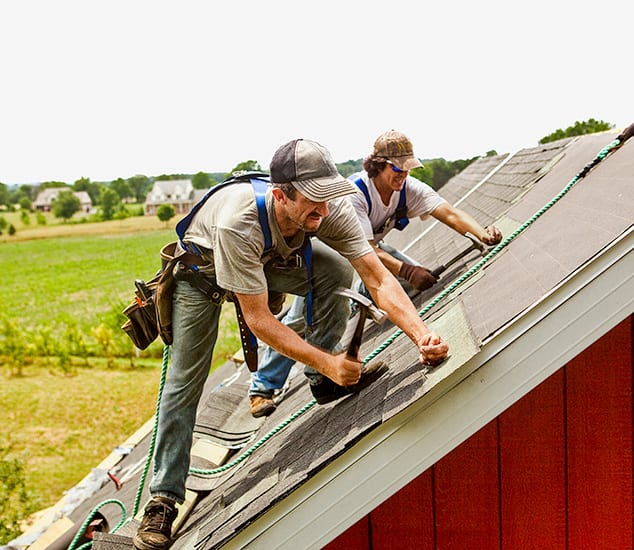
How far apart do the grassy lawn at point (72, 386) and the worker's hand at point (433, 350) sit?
45.2 ft

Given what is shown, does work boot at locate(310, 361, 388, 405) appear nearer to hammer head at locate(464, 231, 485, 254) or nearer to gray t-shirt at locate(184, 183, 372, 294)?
gray t-shirt at locate(184, 183, 372, 294)

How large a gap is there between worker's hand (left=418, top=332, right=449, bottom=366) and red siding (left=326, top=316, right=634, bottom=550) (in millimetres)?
635

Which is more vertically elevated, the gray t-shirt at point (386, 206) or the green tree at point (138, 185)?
the green tree at point (138, 185)

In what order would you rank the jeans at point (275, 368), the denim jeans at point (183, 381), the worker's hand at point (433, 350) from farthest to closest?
the jeans at point (275, 368), the denim jeans at point (183, 381), the worker's hand at point (433, 350)

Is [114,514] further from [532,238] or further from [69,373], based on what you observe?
[69,373]

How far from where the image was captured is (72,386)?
27.6 meters

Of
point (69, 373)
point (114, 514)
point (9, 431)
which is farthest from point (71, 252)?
point (114, 514)

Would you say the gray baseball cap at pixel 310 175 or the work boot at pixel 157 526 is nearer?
the gray baseball cap at pixel 310 175

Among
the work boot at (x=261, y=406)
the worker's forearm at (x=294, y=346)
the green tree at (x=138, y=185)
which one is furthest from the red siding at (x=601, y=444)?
the green tree at (x=138, y=185)

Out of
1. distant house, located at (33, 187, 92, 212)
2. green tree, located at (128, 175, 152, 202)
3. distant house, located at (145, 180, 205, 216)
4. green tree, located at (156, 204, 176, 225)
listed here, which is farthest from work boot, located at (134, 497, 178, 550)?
distant house, located at (33, 187, 92, 212)

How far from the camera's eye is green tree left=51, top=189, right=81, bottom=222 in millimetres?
83531

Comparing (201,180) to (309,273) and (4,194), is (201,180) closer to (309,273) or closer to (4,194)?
(4,194)

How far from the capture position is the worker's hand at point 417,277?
4.32m

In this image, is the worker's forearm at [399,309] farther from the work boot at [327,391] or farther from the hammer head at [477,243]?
the hammer head at [477,243]
